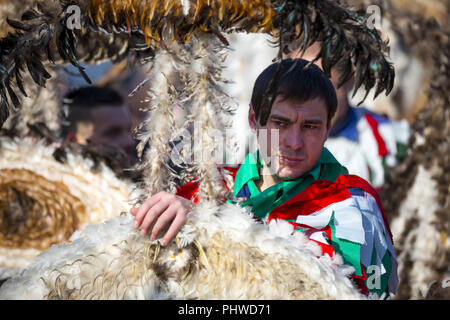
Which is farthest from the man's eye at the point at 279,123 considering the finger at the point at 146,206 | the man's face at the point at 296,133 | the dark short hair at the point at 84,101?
the dark short hair at the point at 84,101

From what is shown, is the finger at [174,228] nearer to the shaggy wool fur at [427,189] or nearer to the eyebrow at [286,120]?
the eyebrow at [286,120]

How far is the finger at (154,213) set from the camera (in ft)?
3.26

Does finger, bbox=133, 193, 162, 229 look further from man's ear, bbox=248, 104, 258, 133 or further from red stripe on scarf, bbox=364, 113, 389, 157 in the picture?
red stripe on scarf, bbox=364, 113, 389, 157

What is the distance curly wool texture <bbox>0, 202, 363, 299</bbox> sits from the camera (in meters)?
0.97

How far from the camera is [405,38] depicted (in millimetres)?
3486

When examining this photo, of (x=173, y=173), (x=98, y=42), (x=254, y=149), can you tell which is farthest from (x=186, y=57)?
(x=98, y=42)

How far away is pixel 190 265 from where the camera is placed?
3.34ft

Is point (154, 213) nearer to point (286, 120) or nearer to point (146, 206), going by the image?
point (146, 206)

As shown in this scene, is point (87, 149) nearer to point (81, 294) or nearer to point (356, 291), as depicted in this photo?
point (81, 294)

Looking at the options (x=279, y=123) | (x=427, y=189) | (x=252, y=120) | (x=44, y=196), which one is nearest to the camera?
(x=279, y=123)

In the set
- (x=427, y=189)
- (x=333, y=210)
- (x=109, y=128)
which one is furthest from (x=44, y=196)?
(x=427, y=189)

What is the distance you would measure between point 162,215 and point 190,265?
5.0 inches
